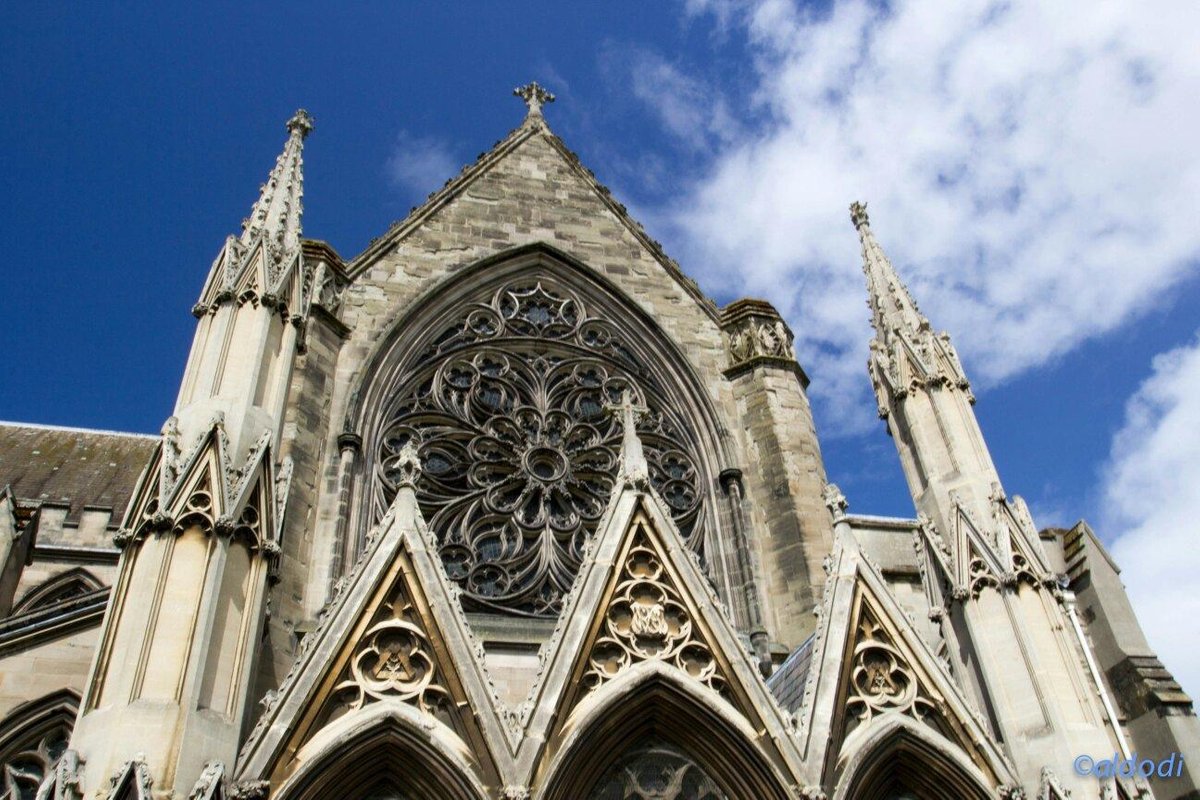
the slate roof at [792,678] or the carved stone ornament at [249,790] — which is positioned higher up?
the slate roof at [792,678]

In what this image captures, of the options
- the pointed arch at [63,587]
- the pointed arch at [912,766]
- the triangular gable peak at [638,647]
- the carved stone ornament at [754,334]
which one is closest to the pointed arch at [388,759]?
the triangular gable peak at [638,647]

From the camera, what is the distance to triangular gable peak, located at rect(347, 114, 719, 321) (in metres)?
15.0

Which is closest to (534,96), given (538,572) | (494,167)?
(494,167)

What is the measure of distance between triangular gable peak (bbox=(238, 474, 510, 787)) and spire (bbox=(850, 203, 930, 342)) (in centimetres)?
636

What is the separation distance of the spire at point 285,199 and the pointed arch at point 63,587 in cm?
876

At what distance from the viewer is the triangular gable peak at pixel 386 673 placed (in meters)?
7.37

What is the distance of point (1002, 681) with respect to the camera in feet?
29.3

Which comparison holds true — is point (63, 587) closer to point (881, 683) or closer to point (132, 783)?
point (132, 783)

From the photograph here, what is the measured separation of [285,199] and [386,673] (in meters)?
5.54

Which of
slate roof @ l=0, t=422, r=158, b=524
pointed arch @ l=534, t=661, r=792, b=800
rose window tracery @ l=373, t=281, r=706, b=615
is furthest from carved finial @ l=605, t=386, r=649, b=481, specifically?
slate roof @ l=0, t=422, r=158, b=524

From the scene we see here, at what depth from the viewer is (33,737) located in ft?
35.6

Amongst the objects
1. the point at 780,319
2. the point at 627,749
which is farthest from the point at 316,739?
the point at 780,319

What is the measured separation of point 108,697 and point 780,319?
36.9 feet

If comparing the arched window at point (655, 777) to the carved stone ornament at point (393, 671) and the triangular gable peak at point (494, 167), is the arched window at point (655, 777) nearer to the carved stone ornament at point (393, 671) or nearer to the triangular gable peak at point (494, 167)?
the carved stone ornament at point (393, 671)
